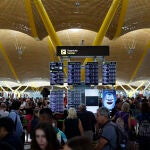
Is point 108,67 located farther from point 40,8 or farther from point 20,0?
point 20,0

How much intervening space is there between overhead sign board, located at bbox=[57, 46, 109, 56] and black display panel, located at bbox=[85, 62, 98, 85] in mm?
1743

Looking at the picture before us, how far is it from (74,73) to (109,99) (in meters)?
2.25

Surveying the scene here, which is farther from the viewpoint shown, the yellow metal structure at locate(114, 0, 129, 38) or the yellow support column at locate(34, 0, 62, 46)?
the yellow metal structure at locate(114, 0, 129, 38)

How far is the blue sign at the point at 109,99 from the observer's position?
1798 centimetres

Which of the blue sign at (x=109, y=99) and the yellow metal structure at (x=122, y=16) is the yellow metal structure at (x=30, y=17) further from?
the blue sign at (x=109, y=99)

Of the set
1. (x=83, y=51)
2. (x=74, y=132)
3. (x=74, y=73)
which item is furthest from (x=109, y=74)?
(x=74, y=132)

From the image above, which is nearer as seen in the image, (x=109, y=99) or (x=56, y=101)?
(x=56, y=101)

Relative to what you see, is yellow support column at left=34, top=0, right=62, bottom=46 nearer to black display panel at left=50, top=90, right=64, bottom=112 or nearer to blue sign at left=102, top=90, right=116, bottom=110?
black display panel at left=50, top=90, right=64, bottom=112

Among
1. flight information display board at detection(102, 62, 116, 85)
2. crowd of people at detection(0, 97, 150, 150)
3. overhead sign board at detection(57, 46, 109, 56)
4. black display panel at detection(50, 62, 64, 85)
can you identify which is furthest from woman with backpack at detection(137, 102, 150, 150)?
flight information display board at detection(102, 62, 116, 85)

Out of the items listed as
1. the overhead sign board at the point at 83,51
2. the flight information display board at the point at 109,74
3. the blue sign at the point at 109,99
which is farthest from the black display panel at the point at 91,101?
the flight information display board at the point at 109,74

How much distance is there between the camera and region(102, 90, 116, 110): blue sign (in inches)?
708

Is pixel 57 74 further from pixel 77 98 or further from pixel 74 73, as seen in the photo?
pixel 77 98

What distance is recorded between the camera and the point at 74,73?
19453 mm

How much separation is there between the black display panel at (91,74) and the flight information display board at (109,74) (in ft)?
2.28
